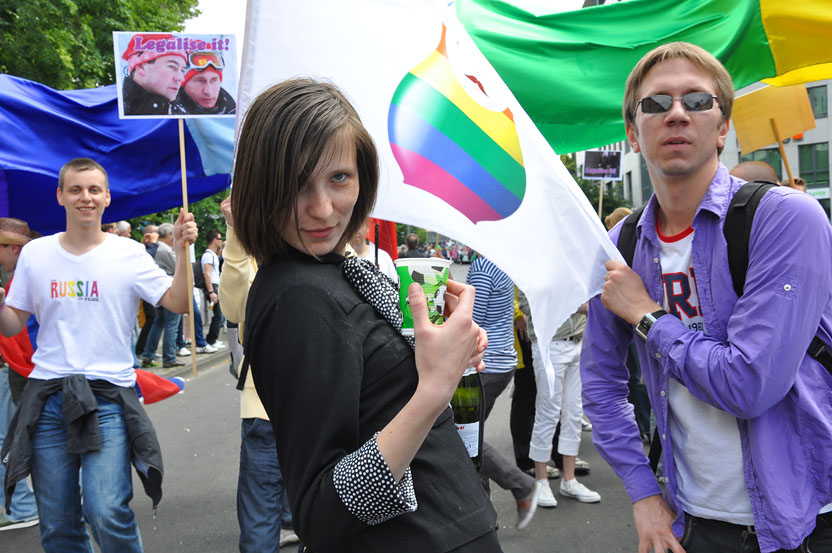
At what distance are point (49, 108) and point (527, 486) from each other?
4173 millimetres

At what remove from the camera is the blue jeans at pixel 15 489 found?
4809mm

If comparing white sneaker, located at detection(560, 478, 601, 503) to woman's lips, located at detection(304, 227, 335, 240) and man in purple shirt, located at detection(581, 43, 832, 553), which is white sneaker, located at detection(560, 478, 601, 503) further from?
woman's lips, located at detection(304, 227, 335, 240)

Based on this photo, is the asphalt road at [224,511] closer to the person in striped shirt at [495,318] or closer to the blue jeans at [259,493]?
the person in striped shirt at [495,318]

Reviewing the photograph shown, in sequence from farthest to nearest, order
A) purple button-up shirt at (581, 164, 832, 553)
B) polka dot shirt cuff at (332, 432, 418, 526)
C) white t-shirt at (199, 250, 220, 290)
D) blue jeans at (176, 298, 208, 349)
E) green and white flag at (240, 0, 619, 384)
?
white t-shirt at (199, 250, 220, 290), blue jeans at (176, 298, 208, 349), green and white flag at (240, 0, 619, 384), purple button-up shirt at (581, 164, 832, 553), polka dot shirt cuff at (332, 432, 418, 526)

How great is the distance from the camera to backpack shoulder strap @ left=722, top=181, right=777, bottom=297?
1.82 m

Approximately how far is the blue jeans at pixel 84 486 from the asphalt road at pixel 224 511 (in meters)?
1.22

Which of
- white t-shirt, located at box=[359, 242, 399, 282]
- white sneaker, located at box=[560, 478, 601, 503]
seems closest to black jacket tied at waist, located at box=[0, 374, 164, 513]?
white t-shirt, located at box=[359, 242, 399, 282]

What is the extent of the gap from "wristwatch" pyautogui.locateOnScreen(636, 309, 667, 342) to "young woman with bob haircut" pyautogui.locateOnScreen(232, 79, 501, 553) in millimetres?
759

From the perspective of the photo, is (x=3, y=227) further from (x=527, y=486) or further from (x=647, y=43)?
(x=647, y=43)

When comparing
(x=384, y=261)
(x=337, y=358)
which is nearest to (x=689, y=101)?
(x=337, y=358)

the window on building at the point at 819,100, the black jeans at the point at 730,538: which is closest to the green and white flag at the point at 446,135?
the black jeans at the point at 730,538

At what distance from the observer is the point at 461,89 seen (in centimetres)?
230

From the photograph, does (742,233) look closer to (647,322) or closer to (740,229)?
(740,229)

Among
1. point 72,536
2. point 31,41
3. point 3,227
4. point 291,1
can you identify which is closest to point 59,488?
point 72,536
